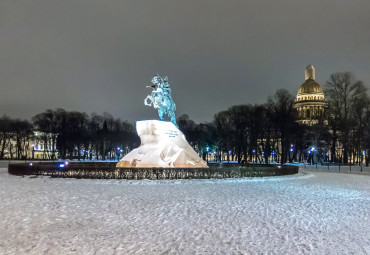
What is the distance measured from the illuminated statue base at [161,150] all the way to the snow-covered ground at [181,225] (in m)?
12.5

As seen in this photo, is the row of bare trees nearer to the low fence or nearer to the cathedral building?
the low fence

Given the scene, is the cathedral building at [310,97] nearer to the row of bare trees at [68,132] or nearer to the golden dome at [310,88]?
the golden dome at [310,88]

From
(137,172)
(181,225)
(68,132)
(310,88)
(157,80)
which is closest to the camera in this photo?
(181,225)

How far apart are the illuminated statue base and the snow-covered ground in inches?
493

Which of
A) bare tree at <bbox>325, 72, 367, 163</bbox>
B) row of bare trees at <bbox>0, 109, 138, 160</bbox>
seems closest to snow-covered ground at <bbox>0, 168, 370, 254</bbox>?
bare tree at <bbox>325, 72, 367, 163</bbox>

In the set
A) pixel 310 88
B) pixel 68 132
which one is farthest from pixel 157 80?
pixel 310 88

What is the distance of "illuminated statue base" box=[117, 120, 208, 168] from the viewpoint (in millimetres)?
27391

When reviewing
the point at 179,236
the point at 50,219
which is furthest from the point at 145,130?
the point at 179,236

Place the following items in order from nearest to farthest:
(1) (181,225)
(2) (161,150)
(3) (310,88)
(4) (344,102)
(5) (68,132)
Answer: (1) (181,225) < (2) (161,150) < (4) (344,102) < (5) (68,132) < (3) (310,88)

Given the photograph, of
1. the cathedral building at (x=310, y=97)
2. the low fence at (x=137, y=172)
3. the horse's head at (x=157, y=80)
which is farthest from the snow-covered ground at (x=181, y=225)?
the cathedral building at (x=310, y=97)

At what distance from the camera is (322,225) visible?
9.41 meters

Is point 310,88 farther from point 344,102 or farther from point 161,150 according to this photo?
point 161,150

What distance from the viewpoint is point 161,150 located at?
90.9ft

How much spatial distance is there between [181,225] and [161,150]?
1862cm
